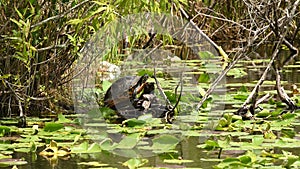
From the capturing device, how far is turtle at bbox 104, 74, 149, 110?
601 cm

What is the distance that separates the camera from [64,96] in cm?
610

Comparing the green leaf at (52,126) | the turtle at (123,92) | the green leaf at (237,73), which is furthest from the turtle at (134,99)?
the green leaf at (237,73)

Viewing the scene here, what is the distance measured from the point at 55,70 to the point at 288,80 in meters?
2.89

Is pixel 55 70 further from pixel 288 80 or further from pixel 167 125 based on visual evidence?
pixel 288 80

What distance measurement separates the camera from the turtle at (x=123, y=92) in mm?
6008

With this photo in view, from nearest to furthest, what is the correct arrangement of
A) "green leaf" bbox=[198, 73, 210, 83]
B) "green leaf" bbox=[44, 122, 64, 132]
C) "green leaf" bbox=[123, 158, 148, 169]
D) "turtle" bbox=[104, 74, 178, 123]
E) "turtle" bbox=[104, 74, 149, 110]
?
"green leaf" bbox=[123, 158, 148, 169], "green leaf" bbox=[44, 122, 64, 132], "turtle" bbox=[104, 74, 178, 123], "turtle" bbox=[104, 74, 149, 110], "green leaf" bbox=[198, 73, 210, 83]

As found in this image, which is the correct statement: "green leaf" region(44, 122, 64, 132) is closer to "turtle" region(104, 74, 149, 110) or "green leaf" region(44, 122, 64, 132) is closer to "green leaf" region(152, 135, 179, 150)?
"green leaf" region(152, 135, 179, 150)

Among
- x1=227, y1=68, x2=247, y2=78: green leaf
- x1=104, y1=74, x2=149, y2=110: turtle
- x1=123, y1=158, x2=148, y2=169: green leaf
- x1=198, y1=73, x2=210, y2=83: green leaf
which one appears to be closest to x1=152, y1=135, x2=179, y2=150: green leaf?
x1=123, y1=158, x2=148, y2=169: green leaf

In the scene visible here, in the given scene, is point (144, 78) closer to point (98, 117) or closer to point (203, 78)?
point (98, 117)

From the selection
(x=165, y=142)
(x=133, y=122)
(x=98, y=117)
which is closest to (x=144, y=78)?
(x=98, y=117)

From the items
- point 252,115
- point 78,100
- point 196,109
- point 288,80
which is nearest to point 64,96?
point 78,100

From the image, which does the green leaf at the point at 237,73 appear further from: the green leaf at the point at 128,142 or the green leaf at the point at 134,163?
the green leaf at the point at 134,163

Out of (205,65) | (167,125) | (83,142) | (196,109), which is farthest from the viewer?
(205,65)

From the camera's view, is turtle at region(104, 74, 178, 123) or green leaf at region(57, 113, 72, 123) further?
turtle at region(104, 74, 178, 123)
